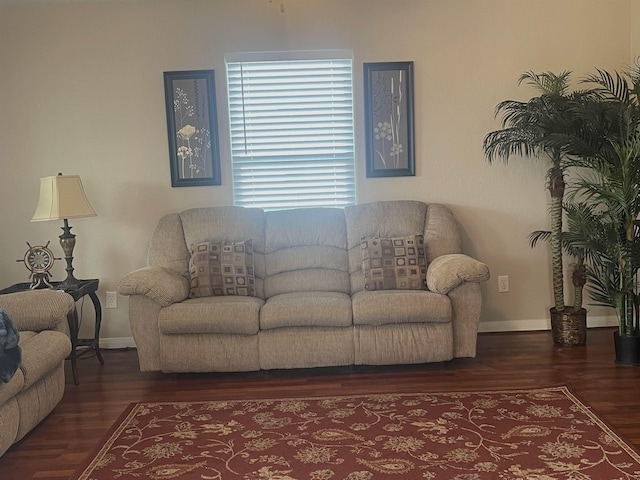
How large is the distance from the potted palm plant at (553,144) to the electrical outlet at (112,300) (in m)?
2.94

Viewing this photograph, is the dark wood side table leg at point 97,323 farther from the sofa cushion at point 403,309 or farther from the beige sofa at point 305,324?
the sofa cushion at point 403,309

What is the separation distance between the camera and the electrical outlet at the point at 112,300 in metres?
4.57

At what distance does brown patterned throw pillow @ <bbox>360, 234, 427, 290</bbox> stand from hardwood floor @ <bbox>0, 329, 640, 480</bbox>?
0.52m

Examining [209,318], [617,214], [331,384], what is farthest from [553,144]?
[209,318]

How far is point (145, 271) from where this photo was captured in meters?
3.82

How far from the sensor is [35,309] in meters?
3.25

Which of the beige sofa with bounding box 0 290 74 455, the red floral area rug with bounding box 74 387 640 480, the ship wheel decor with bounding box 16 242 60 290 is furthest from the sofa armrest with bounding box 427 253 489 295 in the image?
the ship wheel decor with bounding box 16 242 60 290

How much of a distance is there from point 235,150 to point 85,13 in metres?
1.43

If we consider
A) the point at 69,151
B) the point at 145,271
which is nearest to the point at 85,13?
the point at 69,151

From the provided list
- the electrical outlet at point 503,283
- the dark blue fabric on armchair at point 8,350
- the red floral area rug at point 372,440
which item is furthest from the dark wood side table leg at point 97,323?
the electrical outlet at point 503,283

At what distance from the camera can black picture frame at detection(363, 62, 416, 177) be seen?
447 cm

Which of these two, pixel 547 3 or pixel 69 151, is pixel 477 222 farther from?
pixel 69 151

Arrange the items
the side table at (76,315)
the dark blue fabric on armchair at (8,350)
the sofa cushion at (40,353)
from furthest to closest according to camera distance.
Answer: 1. the side table at (76,315)
2. the sofa cushion at (40,353)
3. the dark blue fabric on armchair at (8,350)

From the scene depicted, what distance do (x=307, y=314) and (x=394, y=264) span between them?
706 millimetres
